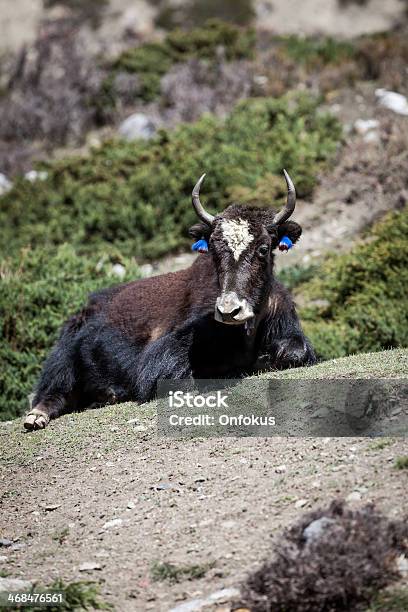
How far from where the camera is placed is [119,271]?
13648mm

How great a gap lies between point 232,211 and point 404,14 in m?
24.2

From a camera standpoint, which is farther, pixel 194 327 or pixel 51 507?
pixel 194 327

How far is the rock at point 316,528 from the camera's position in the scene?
5.13 meters

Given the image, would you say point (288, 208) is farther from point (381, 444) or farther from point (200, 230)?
point (381, 444)

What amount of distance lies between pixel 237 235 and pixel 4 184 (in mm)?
12171

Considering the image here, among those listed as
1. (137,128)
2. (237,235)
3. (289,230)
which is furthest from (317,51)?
(237,235)

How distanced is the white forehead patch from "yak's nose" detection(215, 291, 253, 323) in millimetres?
449

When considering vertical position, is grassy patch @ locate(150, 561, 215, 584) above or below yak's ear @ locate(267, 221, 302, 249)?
above

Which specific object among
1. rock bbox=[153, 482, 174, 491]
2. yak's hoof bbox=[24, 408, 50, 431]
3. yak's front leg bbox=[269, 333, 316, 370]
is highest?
rock bbox=[153, 482, 174, 491]

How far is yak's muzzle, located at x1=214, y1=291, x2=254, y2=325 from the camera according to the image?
7.93m

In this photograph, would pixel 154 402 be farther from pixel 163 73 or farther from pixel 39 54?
pixel 39 54

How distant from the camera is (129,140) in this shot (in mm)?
19422

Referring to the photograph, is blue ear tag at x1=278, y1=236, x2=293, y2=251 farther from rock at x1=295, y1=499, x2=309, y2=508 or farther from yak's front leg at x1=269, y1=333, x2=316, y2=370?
rock at x1=295, y1=499, x2=309, y2=508

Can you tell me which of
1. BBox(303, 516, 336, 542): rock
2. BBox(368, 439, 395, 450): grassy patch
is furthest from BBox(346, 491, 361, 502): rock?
BBox(368, 439, 395, 450): grassy patch
